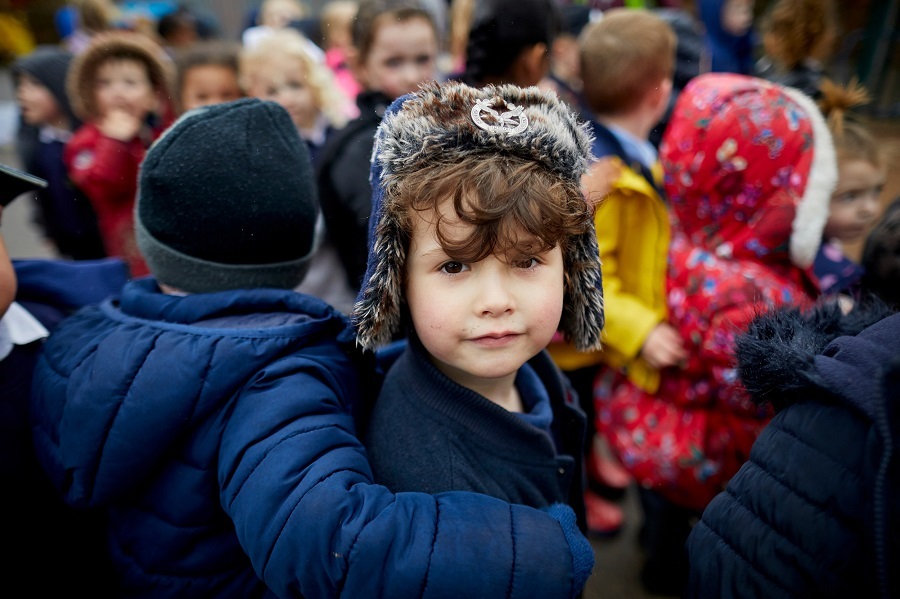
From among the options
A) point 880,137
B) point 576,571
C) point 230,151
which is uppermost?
point 230,151

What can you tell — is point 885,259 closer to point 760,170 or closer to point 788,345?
point 760,170

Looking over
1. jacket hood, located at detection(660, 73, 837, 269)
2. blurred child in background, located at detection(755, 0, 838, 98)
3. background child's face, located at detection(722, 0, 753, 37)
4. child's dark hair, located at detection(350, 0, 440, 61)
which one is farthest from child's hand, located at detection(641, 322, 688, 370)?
background child's face, located at detection(722, 0, 753, 37)

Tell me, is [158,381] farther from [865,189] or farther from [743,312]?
[865,189]

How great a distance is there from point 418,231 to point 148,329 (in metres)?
0.59

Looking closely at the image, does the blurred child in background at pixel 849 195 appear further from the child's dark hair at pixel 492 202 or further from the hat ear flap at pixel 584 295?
the child's dark hair at pixel 492 202

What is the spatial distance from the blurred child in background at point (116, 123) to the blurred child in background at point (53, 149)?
21 cm

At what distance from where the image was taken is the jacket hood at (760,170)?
193 centimetres

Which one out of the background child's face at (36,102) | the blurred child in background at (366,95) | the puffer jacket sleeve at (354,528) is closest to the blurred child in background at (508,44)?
the blurred child in background at (366,95)

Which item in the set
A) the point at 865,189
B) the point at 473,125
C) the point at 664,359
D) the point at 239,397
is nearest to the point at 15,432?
the point at 239,397

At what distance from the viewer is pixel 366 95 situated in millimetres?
2691

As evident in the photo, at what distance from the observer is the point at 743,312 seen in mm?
1860

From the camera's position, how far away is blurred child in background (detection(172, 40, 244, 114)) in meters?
3.19

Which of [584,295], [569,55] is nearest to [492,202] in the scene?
[584,295]

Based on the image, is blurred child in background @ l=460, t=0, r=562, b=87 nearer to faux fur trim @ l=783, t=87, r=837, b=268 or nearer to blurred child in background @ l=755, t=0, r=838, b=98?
faux fur trim @ l=783, t=87, r=837, b=268
